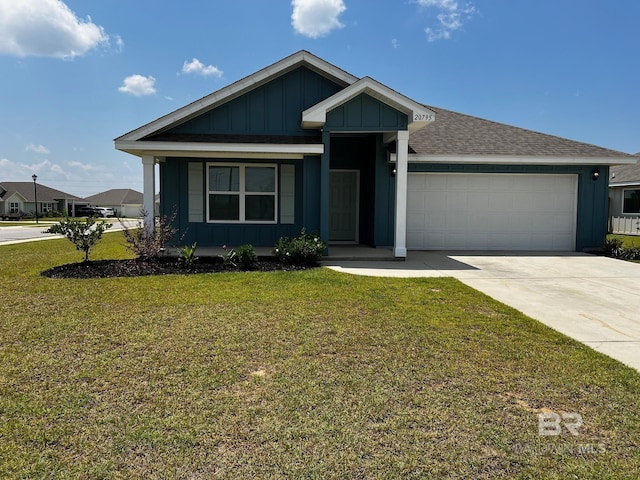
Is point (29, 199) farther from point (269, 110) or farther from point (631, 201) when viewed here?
point (631, 201)

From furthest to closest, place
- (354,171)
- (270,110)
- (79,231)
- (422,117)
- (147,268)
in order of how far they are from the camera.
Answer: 1. (354,171)
2. (270,110)
3. (422,117)
4. (79,231)
5. (147,268)

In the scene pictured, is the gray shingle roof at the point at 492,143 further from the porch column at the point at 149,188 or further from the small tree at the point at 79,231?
the small tree at the point at 79,231

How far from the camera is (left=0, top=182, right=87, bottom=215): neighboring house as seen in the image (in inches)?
1946

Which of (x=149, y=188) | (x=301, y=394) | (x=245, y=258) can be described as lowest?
(x=301, y=394)

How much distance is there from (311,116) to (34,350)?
7229 mm

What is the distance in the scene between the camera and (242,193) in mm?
11391

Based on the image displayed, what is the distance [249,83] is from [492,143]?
24.5ft

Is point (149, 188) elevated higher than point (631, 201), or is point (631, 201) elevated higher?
point (631, 201)

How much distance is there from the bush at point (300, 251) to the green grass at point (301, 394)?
11.2 feet

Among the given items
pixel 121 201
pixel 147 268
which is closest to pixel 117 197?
pixel 121 201

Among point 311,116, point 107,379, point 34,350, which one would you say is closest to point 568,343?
point 107,379

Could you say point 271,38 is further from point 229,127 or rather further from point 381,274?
point 381,274

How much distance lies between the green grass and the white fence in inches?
781

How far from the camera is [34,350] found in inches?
154
